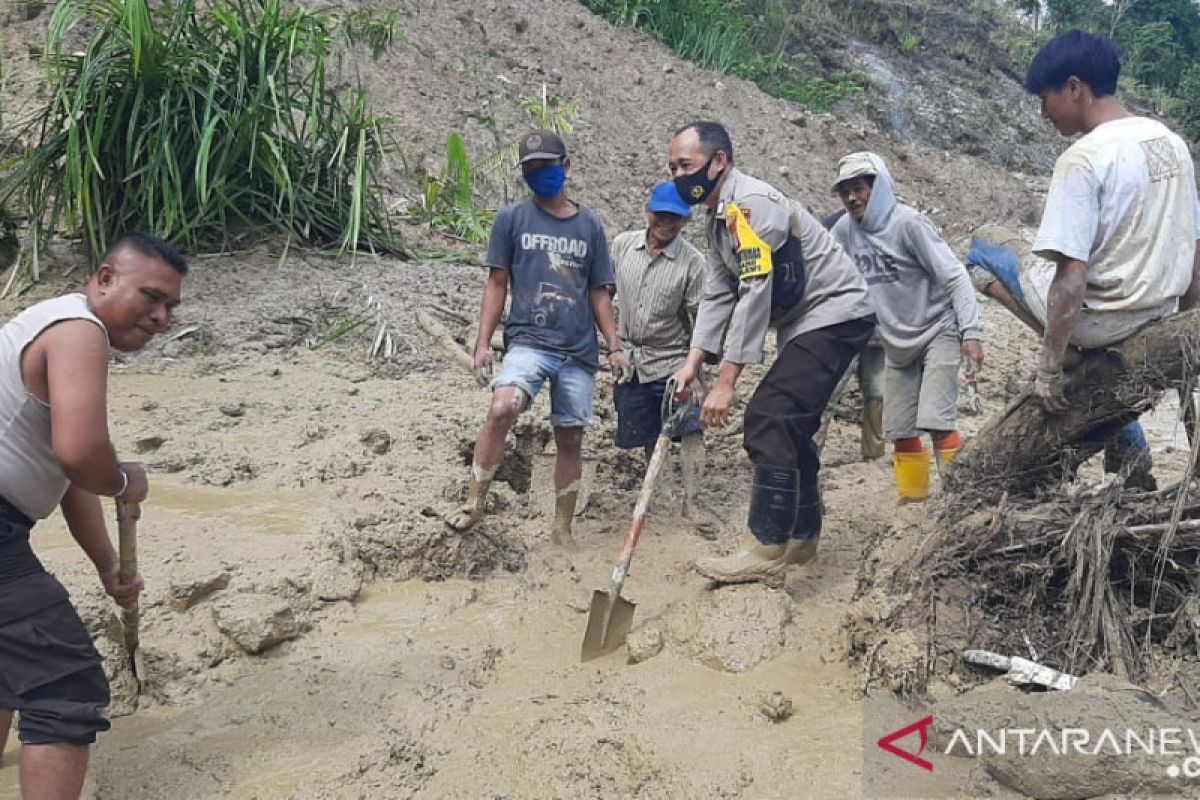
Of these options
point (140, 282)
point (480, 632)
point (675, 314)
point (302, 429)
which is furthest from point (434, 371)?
point (140, 282)

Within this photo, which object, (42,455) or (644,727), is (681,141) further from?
(42,455)

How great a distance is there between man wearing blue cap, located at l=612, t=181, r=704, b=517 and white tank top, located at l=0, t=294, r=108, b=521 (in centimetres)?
269

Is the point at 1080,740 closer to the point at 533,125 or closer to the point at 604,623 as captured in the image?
the point at 604,623

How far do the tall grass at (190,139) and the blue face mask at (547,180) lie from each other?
8.37 feet

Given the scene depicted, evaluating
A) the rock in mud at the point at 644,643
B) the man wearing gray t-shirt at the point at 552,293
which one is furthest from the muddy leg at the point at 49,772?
the man wearing gray t-shirt at the point at 552,293

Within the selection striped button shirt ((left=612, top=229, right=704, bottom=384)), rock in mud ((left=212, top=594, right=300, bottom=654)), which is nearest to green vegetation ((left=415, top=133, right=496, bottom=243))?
striped button shirt ((left=612, top=229, right=704, bottom=384))

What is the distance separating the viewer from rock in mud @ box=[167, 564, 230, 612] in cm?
333

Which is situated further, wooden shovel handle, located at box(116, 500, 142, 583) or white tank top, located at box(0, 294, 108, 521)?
wooden shovel handle, located at box(116, 500, 142, 583)

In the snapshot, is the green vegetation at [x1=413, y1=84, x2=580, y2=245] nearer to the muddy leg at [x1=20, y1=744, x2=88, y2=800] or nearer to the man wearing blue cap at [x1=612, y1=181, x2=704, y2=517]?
the man wearing blue cap at [x1=612, y1=181, x2=704, y2=517]

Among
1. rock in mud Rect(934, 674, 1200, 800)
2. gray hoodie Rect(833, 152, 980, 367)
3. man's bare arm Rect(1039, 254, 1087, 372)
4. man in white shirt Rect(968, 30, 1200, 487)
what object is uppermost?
man in white shirt Rect(968, 30, 1200, 487)

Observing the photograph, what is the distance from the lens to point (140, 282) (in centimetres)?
225

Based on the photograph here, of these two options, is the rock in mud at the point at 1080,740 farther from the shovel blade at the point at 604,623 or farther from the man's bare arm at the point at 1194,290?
the man's bare arm at the point at 1194,290

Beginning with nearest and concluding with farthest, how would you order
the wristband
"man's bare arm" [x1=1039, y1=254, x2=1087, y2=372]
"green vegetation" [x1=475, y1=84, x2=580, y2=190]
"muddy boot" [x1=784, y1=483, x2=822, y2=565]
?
the wristband
"man's bare arm" [x1=1039, y1=254, x2=1087, y2=372]
"muddy boot" [x1=784, y1=483, x2=822, y2=565]
"green vegetation" [x1=475, y1=84, x2=580, y2=190]

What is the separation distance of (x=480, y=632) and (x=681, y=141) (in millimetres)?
1924
